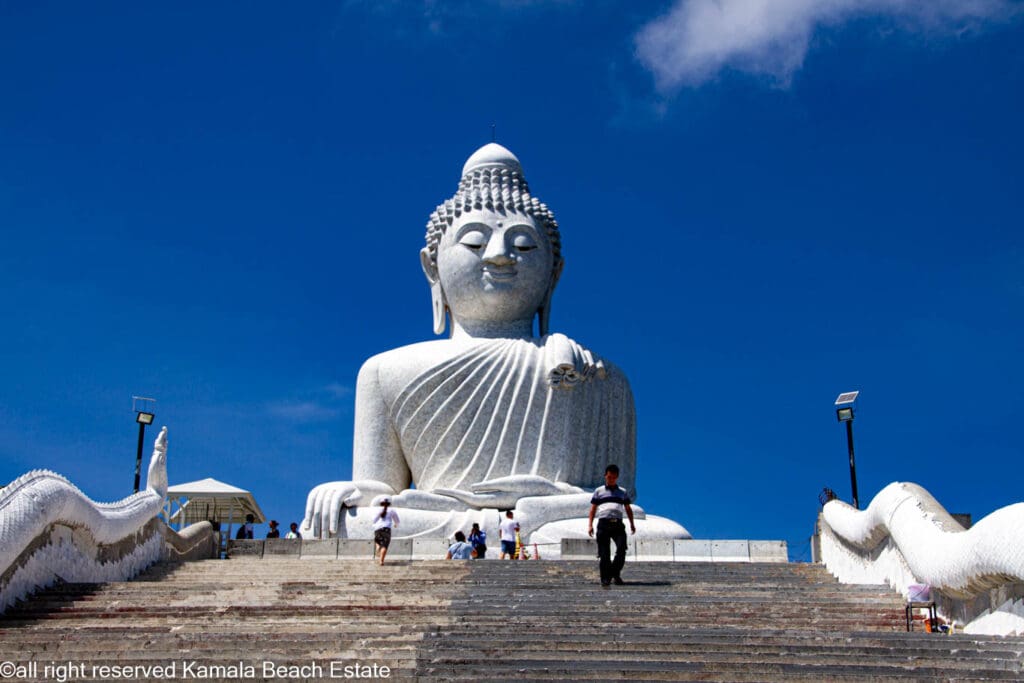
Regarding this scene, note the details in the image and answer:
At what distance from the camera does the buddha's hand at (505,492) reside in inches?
677

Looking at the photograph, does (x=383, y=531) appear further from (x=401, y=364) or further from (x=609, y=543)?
(x=401, y=364)

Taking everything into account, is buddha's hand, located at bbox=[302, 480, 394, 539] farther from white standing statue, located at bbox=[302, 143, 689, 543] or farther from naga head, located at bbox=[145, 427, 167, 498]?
naga head, located at bbox=[145, 427, 167, 498]

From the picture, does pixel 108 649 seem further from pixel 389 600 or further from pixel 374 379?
pixel 374 379

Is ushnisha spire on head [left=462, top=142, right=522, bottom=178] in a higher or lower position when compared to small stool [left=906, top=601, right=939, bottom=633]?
higher

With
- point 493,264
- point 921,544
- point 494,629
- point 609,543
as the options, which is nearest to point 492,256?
point 493,264

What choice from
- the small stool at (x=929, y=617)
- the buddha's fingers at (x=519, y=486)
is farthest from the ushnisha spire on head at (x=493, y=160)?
the small stool at (x=929, y=617)

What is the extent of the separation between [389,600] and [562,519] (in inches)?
289

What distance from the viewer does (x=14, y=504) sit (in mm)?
9797

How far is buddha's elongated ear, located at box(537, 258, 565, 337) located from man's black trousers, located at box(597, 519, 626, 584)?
977 centimetres

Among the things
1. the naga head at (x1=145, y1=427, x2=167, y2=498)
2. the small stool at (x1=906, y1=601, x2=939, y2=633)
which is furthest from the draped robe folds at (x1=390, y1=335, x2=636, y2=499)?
the small stool at (x1=906, y1=601, x2=939, y2=633)

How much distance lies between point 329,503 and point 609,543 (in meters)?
7.53

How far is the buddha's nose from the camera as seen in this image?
62.4 feet

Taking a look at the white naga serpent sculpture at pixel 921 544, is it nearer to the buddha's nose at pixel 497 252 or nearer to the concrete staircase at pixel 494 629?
the concrete staircase at pixel 494 629

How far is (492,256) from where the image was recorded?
1902cm
